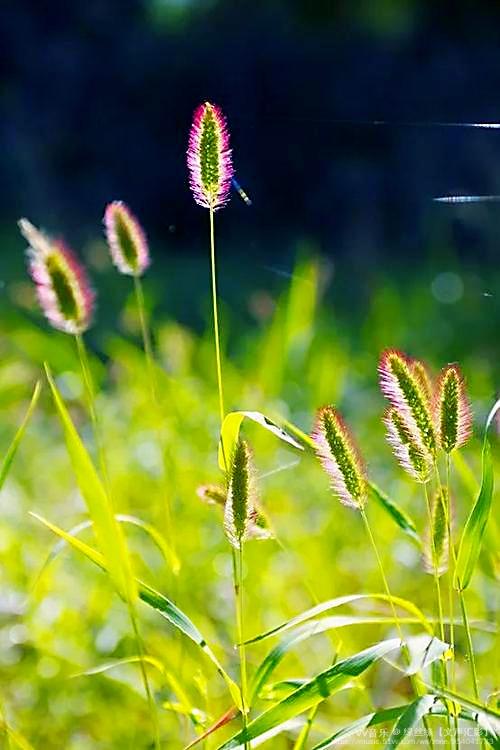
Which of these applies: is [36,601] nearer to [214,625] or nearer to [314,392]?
[214,625]

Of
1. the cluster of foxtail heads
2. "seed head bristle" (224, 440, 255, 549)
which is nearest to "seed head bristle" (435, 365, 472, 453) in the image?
the cluster of foxtail heads

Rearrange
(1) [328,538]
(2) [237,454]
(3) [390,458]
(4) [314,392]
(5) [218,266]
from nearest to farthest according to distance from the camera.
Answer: (2) [237,454]
(1) [328,538]
(4) [314,392]
(3) [390,458]
(5) [218,266]

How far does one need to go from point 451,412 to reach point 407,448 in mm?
36

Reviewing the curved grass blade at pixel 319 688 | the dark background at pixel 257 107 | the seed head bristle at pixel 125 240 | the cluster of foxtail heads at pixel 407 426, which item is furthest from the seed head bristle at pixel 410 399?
the dark background at pixel 257 107

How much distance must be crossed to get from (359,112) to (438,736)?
413 centimetres

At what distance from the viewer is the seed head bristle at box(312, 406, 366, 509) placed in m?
0.74

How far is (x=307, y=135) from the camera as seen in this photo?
17.2 feet

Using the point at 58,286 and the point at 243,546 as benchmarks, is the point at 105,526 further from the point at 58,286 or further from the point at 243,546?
the point at 243,546

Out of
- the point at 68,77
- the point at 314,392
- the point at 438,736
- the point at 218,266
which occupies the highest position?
the point at 68,77

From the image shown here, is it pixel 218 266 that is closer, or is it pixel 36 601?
pixel 36 601

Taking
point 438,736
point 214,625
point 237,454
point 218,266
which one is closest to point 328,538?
point 214,625

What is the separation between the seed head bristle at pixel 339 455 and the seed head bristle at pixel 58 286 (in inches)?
7.3

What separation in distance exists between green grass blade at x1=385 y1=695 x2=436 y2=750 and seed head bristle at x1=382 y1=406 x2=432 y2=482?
131 mm

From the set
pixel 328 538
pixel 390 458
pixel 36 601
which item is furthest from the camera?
pixel 390 458
